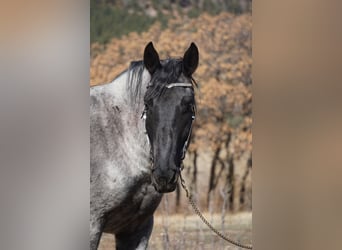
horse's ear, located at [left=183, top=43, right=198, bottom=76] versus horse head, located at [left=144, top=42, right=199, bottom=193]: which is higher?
horse's ear, located at [left=183, top=43, right=198, bottom=76]

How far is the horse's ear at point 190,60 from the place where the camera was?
348cm

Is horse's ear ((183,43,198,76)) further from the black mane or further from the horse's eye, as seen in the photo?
the horse's eye

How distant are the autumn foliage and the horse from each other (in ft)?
0.22

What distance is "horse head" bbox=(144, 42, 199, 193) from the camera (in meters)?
3.43

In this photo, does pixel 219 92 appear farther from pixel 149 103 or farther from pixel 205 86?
pixel 149 103

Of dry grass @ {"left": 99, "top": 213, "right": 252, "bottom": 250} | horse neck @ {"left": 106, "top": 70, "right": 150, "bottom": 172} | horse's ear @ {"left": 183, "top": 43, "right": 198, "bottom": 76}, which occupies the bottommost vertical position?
dry grass @ {"left": 99, "top": 213, "right": 252, "bottom": 250}

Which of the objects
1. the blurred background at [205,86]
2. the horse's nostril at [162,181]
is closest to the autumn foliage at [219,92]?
the blurred background at [205,86]

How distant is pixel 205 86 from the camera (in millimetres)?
3523

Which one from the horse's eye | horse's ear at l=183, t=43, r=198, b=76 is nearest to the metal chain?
the horse's eye

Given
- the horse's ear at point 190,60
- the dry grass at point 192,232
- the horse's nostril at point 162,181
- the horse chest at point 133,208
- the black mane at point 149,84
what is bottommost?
the dry grass at point 192,232

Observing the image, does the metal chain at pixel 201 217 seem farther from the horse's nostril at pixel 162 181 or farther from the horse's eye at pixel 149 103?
the horse's eye at pixel 149 103

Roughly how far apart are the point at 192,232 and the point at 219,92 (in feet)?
2.31
